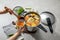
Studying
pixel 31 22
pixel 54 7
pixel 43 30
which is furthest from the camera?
pixel 54 7

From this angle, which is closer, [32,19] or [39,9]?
[32,19]

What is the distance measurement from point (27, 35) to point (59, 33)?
0.23 meters

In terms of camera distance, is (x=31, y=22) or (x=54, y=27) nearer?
(x=31, y=22)

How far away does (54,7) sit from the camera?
1.19m

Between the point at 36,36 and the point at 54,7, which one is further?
the point at 54,7

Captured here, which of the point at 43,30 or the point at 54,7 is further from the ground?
the point at 54,7

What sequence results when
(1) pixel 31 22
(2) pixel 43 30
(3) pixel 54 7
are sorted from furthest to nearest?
1. (3) pixel 54 7
2. (2) pixel 43 30
3. (1) pixel 31 22

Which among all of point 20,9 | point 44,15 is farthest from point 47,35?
point 20,9

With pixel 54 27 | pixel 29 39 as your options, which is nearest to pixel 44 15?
pixel 54 27

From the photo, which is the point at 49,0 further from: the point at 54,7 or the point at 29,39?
the point at 29,39

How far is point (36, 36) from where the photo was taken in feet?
3.37

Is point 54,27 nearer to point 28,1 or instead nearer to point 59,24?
point 59,24

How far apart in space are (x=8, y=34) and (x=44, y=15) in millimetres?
301

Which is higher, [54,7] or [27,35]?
[54,7]
